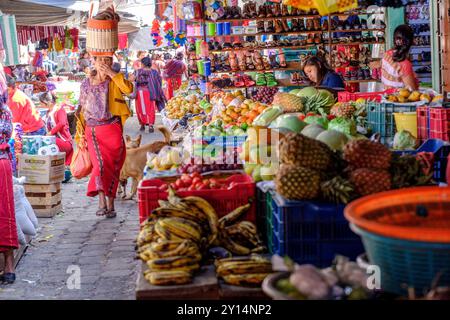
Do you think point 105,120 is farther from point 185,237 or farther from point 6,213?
point 185,237

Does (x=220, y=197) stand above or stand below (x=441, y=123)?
below

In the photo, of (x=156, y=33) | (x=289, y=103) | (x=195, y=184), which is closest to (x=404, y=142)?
(x=195, y=184)

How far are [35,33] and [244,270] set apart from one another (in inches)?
578

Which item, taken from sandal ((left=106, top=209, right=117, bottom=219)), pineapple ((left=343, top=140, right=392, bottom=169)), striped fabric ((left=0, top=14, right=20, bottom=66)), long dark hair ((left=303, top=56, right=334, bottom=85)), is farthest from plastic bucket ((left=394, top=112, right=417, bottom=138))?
striped fabric ((left=0, top=14, right=20, bottom=66))

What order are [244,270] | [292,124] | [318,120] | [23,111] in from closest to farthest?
1. [244,270]
2. [292,124]
3. [318,120]
4. [23,111]

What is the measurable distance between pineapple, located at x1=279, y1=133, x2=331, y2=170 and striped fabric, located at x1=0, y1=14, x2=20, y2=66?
6.41m


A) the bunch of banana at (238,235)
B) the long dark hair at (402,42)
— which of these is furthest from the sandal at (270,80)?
A: the bunch of banana at (238,235)

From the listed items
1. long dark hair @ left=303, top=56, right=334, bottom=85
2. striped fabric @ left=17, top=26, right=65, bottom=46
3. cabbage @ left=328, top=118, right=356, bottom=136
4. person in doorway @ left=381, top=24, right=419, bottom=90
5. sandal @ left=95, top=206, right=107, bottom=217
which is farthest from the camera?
striped fabric @ left=17, top=26, right=65, bottom=46

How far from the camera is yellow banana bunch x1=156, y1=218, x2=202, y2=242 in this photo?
353 centimetres

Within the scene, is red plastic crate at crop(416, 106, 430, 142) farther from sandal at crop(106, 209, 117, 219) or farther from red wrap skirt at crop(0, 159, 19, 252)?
sandal at crop(106, 209, 117, 219)

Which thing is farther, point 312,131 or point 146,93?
point 146,93

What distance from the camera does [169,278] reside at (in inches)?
125
